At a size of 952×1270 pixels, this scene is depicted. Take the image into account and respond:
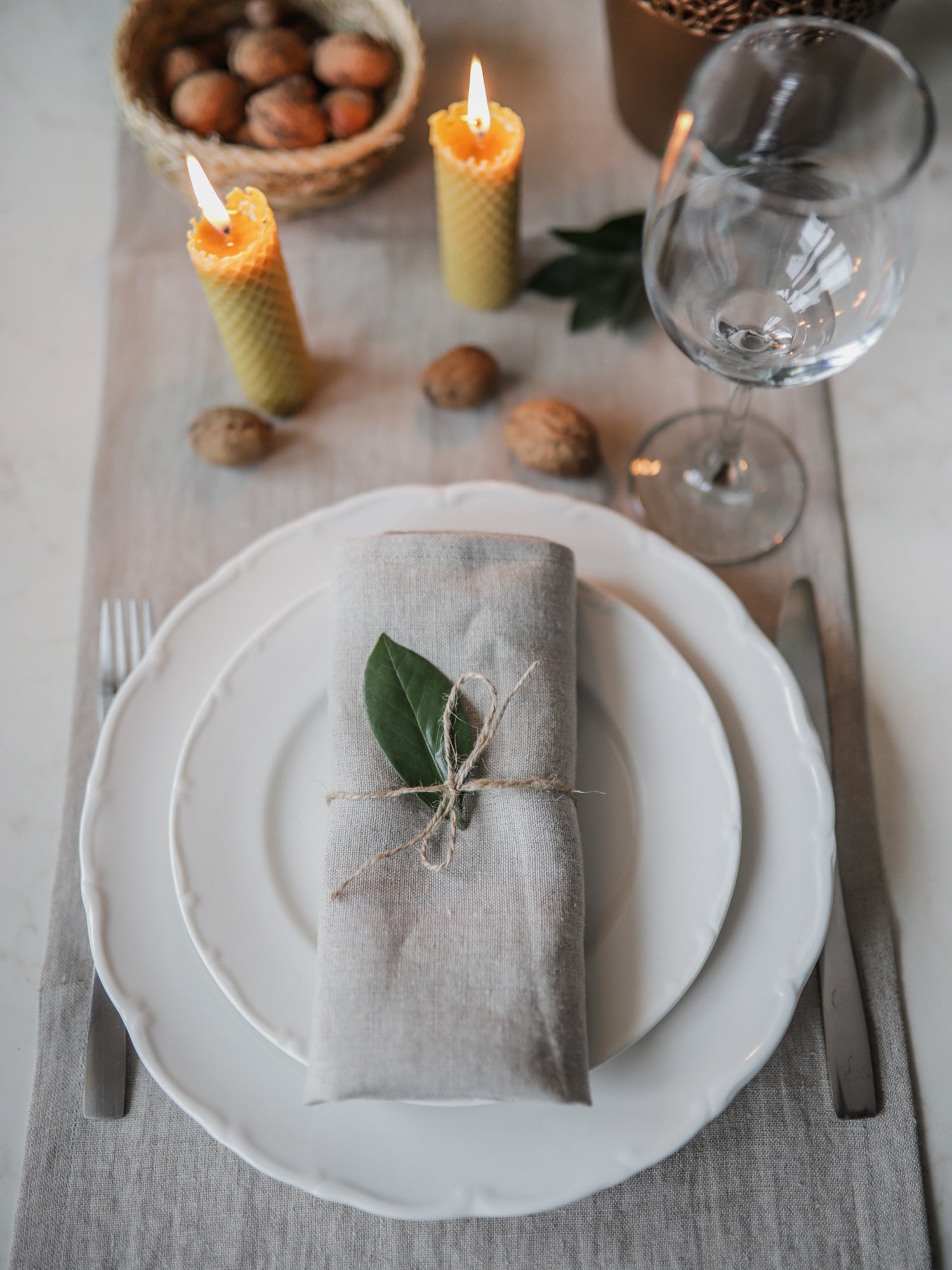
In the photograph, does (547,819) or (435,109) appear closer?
(547,819)

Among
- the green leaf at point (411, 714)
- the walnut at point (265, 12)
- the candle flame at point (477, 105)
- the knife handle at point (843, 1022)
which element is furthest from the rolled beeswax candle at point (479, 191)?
the knife handle at point (843, 1022)

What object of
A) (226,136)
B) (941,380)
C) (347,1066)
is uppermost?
(226,136)

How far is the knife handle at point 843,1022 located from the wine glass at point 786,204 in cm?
30

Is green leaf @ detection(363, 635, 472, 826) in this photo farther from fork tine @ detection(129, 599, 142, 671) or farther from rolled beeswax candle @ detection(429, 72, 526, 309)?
rolled beeswax candle @ detection(429, 72, 526, 309)

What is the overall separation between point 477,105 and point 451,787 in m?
0.44

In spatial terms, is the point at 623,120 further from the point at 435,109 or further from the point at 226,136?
the point at 226,136

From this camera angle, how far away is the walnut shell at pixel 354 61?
68 centimetres

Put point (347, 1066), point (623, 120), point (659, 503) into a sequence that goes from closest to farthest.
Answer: point (347, 1066), point (659, 503), point (623, 120)

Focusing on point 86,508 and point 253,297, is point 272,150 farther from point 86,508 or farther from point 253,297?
point 86,508

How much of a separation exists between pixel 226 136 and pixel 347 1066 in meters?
0.67

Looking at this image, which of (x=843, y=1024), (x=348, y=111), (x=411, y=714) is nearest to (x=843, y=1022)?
(x=843, y=1024)

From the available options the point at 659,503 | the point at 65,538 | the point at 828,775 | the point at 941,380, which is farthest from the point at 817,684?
the point at 65,538

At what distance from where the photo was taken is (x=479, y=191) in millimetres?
600

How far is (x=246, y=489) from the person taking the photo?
2.13 feet
